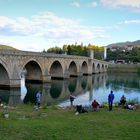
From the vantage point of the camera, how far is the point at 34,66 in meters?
61.9

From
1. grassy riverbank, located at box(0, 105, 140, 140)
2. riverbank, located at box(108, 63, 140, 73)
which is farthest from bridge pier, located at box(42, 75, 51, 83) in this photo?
riverbank, located at box(108, 63, 140, 73)

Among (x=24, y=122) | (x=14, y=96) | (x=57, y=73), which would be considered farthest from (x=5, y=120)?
(x=57, y=73)

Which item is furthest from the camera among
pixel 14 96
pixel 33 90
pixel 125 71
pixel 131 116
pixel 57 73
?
pixel 125 71

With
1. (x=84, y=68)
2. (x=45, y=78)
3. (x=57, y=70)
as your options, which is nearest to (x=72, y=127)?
(x=45, y=78)

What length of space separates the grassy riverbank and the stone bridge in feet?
94.4

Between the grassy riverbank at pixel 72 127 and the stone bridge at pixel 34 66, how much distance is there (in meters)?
28.8

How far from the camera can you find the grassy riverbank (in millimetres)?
14602

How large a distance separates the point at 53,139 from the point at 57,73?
60799 mm

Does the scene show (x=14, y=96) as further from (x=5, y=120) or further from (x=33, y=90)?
(x=5, y=120)

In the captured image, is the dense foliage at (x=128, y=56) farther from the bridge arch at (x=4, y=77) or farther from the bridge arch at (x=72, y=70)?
the bridge arch at (x=4, y=77)

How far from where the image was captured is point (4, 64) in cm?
4756

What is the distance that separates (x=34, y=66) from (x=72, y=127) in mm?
46169

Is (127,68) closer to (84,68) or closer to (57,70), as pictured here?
(84,68)

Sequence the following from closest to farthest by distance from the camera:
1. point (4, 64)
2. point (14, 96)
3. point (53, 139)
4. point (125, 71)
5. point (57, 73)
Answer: point (53, 139)
point (14, 96)
point (4, 64)
point (57, 73)
point (125, 71)
